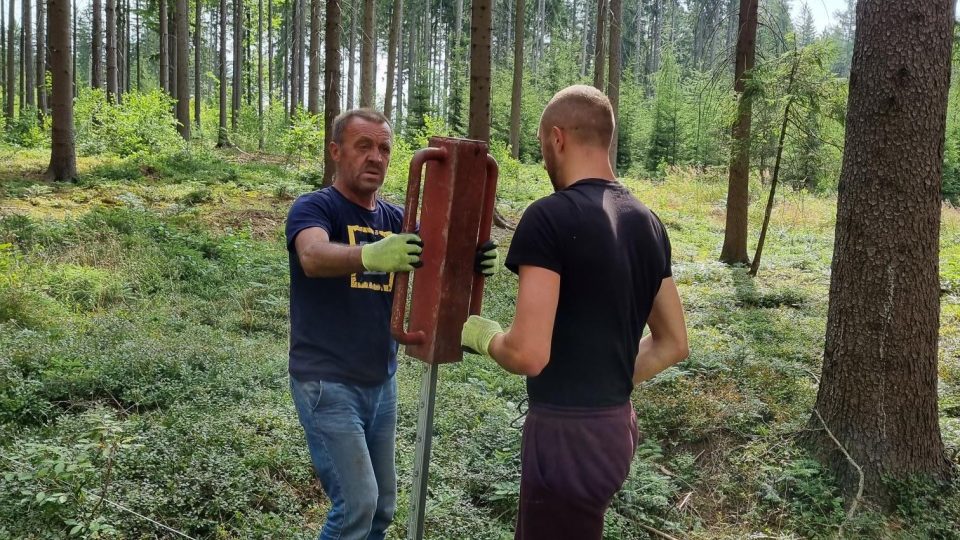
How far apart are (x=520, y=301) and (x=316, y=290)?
3.62 feet

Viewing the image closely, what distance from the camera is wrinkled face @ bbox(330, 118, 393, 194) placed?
2875 millimetres

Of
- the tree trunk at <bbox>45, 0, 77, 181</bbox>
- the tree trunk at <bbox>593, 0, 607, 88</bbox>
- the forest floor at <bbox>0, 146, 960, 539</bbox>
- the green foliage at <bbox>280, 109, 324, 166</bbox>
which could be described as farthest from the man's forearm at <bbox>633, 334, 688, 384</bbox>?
the green foliage at <bbox>280, 109, 324, 166</bbox>

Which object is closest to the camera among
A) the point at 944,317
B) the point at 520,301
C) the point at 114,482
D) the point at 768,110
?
the point at 520,301

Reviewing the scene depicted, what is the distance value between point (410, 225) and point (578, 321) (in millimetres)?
669

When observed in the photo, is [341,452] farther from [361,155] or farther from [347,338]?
[361,155]

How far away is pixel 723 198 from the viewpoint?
2409 centimetres

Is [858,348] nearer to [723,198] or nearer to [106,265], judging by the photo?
[106,265]

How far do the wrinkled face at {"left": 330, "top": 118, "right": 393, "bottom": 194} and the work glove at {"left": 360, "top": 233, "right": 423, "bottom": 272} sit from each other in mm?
700

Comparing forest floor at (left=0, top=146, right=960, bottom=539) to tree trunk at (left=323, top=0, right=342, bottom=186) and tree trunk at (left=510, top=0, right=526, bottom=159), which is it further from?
tree trunk at (left=510, top=0, right=526, bottom=159)

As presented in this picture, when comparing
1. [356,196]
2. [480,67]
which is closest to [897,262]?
[356,196]

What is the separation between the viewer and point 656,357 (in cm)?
243

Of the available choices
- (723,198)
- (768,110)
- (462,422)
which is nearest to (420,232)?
(462,422)

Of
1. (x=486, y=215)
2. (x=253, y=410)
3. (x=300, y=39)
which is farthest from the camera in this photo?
(x=300, y=39)

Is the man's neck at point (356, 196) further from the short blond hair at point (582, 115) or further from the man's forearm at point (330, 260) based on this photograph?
the short blond hair at point (582, 115)
